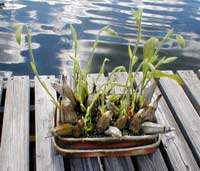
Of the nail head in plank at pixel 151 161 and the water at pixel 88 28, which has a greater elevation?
the nail head in plank at pixel 151 161

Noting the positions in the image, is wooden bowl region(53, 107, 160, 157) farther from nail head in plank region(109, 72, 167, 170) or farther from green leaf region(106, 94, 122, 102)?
green leaf region(106, 94, 122, 102)

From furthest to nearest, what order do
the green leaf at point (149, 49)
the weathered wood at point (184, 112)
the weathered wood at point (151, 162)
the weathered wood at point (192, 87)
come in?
the weathered wood at point (192, 87) → the weathered wood at point (184, 112) → the weathered wood at point (151, 162) → the green leaf at point (149, 49)

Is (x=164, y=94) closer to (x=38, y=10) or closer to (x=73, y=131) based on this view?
(x=73, y=131)

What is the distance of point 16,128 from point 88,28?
2.00 m

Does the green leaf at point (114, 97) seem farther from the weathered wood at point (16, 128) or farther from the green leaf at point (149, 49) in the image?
the weathered wood at point (16, 128)

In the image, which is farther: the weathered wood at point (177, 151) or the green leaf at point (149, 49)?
the weathered wood at point (177, 151)

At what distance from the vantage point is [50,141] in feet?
4.34

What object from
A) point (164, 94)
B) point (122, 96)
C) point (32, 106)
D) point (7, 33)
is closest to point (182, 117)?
point (164, 94)

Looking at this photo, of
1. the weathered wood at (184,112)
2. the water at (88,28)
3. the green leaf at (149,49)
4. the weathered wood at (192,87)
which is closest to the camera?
the green leaf at (149,49)

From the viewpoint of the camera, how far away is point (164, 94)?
1.71 m

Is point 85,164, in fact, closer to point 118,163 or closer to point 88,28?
point 118,163

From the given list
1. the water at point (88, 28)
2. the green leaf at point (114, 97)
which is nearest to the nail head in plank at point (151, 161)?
the green leaf at point (114, 97)

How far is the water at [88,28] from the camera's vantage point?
276 cm

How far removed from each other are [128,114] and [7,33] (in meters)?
2.04
